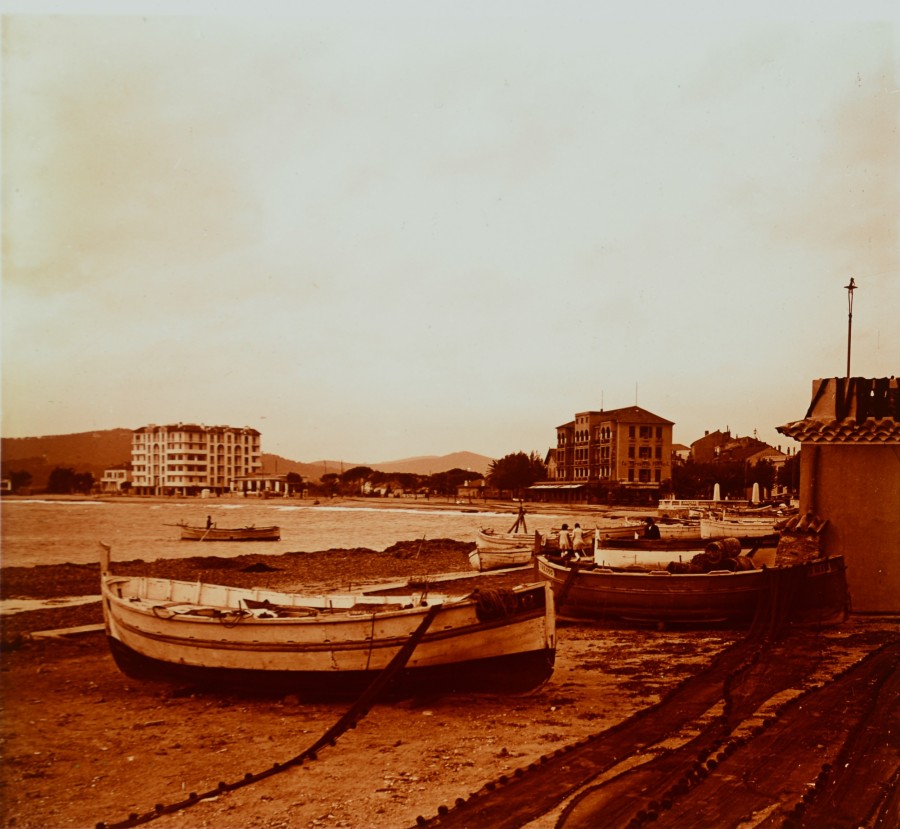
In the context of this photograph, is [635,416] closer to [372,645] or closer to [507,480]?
[507,480]

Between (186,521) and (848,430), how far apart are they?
2794 inches

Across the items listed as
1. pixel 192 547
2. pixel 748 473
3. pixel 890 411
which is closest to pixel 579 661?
pixel 890 411

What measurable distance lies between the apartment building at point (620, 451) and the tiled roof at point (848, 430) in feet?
220

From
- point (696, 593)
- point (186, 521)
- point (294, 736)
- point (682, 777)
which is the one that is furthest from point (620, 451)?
point (682, 777)

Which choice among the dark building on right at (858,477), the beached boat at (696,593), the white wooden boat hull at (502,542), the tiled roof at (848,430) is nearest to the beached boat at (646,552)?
the beached boat at (696,593)

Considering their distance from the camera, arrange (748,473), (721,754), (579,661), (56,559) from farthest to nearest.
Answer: (748,473), (56,559), (579,661), (721,754)

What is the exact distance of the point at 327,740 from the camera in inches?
356

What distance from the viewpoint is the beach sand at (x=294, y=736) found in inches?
289

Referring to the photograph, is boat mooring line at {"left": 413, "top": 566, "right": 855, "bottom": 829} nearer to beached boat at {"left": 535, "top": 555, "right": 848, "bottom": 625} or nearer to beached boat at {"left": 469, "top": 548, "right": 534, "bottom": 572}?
beached boat at {"left": 535, "top": 555, "right": 848, "bottom": 625}

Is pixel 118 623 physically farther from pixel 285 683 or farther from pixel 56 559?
pixel 56 559

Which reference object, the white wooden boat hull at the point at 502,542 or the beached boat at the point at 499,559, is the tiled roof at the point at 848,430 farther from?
the white wooden boat hull at the point at 502,542

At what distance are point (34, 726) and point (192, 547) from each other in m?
40.6

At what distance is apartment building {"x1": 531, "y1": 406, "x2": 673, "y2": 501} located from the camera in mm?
80500

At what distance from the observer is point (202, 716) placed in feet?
35.2
